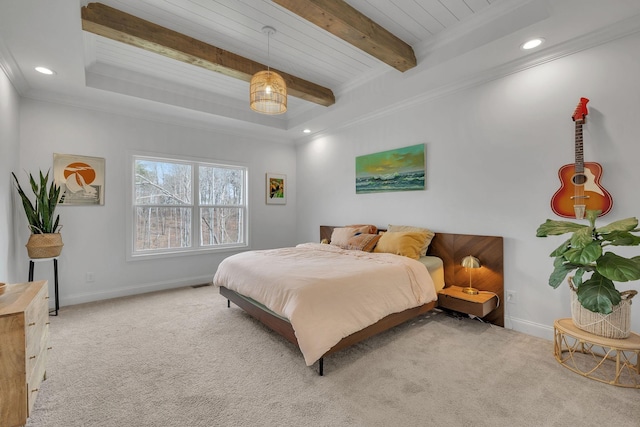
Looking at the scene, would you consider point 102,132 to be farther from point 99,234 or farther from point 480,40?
point 480,40

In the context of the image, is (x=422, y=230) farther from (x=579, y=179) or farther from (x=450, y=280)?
(x=579, y=179)

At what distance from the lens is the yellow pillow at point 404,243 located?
321 cm

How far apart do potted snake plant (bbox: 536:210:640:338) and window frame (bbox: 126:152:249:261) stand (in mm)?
4261

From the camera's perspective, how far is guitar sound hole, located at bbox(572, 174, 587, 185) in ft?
7.81

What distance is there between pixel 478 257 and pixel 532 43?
6.67ft

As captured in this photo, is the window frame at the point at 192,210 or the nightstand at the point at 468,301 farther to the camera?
the window frame at the point at 192,210

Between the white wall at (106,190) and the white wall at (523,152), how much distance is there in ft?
9.91

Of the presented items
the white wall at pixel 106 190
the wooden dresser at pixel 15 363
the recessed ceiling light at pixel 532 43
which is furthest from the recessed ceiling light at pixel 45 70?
the recessed ceiling light at pixel 532 43

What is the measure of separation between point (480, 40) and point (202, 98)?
3387 millimetres

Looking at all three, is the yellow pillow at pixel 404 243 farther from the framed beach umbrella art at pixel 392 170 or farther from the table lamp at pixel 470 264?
the framed beach umbrella art at pixel 392 170

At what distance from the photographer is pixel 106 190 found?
3.73m

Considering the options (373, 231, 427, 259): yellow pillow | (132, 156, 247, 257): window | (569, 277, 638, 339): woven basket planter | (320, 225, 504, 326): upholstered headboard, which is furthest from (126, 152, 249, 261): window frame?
(569, 277, 638, 339): woven basket planter

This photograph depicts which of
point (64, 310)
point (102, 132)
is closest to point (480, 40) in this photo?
point (102, 132)

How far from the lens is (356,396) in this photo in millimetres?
1814
